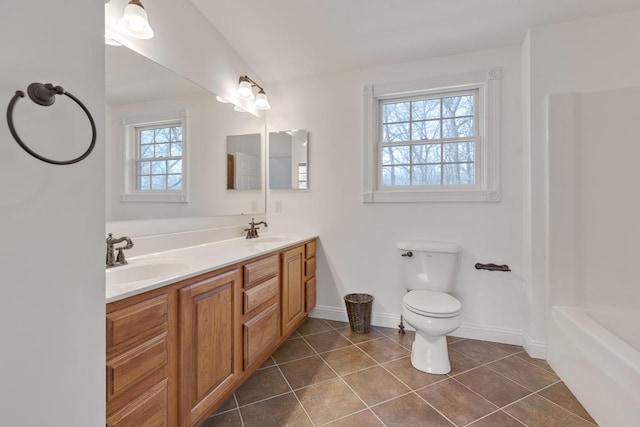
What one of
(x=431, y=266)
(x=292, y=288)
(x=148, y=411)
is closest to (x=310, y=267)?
(x=292, y=288)

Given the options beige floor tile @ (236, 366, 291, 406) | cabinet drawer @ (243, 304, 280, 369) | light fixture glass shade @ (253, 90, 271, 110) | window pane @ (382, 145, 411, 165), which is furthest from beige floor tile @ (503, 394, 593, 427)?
light fixture glass shade @ (253, 90, 271, 110)

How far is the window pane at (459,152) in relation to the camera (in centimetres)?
247

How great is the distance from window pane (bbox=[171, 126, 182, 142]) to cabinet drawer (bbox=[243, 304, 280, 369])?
4.12ft

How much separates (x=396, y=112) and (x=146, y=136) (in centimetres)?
200

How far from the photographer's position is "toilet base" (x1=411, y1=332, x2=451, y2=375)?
6.34 feet

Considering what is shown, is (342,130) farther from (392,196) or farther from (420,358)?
(420,358)

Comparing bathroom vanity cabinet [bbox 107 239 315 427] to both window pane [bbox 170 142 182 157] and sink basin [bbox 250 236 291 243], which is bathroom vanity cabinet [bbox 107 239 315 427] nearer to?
sink basin [bbox 250 236 291 243]

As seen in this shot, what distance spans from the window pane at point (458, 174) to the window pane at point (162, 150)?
213cm

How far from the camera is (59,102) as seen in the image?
0.68m

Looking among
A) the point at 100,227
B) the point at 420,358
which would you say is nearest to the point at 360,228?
the point at 420,358

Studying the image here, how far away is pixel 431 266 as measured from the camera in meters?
2.28

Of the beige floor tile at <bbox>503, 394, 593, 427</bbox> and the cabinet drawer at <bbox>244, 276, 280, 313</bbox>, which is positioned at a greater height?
the cabinet drawer at <bbox>244, 276, 280, 313</bbox>

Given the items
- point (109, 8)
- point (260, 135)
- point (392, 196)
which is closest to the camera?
point (109, 8)

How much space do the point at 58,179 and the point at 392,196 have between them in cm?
226
